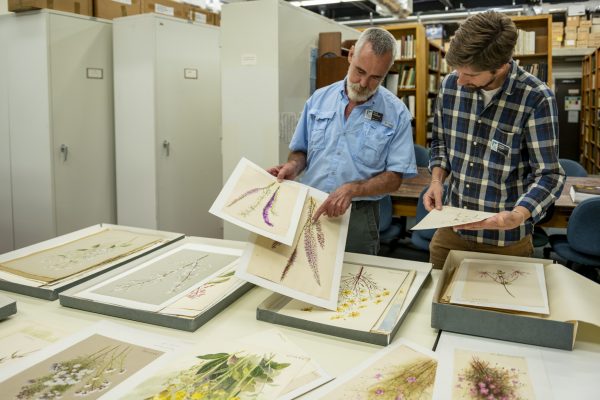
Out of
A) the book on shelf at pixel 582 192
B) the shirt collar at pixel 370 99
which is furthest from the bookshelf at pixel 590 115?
the shirt collar at pixel 370 99

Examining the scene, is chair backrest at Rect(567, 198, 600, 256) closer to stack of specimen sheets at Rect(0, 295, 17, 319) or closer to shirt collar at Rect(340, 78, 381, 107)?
shirt collar at Rect(340, 78, 381, 107)

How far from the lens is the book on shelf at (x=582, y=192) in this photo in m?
3.51

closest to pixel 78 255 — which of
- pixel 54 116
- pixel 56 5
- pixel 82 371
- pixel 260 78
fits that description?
pixel 82 371

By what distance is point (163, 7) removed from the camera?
4410mm

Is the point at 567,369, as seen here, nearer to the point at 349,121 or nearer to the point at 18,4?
the point at 349,121

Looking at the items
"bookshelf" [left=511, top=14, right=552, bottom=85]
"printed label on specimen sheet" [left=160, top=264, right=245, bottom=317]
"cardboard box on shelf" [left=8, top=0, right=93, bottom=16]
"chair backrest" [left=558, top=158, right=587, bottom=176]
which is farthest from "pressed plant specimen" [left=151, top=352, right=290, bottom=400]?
"bookshelf" [left=511, top=14, right=552, bottom=85]

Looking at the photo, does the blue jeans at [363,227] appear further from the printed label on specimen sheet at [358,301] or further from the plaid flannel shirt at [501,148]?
the printed label on specimen sheet at [358,301]

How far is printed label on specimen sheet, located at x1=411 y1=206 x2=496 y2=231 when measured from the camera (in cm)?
134

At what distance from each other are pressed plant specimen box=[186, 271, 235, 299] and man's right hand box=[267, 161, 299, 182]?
0.34m

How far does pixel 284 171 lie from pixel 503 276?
752mm

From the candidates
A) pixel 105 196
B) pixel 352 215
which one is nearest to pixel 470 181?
pixel 352 215

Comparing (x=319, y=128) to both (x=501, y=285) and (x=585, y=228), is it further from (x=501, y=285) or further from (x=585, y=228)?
(x=585, y=228)

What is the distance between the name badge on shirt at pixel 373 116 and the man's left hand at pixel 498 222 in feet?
2.29

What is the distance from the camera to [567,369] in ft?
3.55
